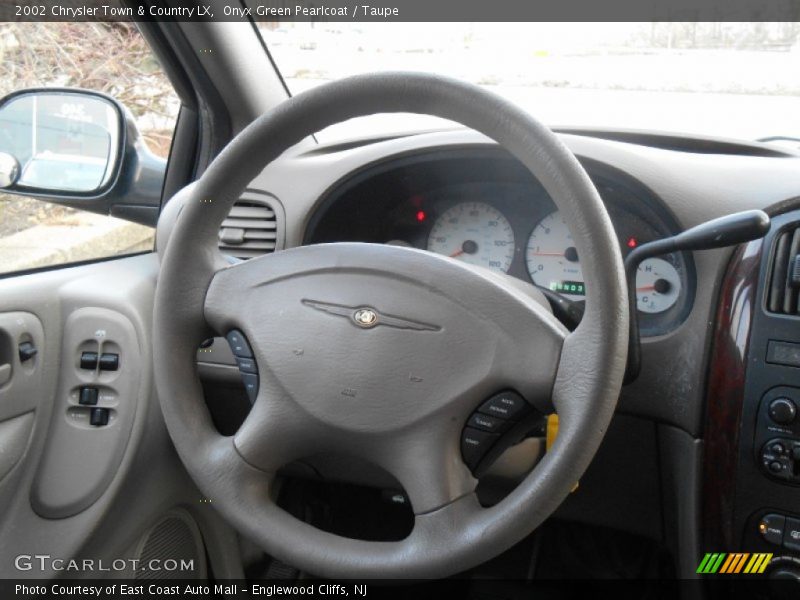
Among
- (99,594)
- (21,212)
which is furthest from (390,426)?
(21,212)

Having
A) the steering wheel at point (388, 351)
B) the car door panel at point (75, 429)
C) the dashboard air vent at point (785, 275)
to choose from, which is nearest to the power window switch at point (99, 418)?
the car door panel at point (75, 429)

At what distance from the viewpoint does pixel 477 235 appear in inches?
71.4

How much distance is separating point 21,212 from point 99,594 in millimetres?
915

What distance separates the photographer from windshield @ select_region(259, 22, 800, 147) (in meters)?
1.50

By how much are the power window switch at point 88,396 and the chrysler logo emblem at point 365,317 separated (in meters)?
0.81

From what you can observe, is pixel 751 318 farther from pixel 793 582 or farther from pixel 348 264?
pixel 348 264

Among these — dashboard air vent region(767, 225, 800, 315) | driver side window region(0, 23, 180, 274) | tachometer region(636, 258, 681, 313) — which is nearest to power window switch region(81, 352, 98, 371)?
driver side window region(0, 23, 180, 274)

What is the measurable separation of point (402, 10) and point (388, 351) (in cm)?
98

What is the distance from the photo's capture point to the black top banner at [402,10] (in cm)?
147

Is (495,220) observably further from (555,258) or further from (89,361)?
(89,361)

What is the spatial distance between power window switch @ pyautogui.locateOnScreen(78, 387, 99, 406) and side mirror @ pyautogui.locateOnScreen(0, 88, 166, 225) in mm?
547

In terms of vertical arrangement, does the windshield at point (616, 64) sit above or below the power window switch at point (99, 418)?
above

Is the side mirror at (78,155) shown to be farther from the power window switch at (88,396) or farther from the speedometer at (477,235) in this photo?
the speedometer at (477,235)

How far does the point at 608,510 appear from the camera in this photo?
1.67 m
